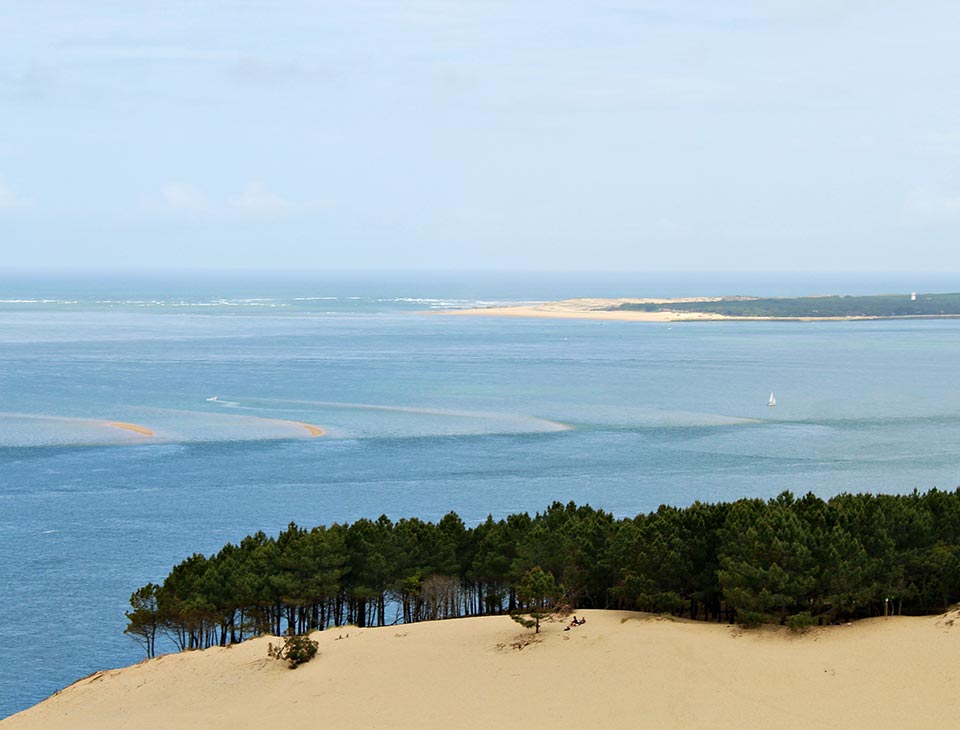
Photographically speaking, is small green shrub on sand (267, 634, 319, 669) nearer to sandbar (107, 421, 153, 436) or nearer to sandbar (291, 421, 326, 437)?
sandbar (291, 421, 326, 437)

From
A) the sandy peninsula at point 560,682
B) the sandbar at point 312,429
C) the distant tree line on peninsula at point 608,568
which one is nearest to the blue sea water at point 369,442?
the sandbar at point 312,429

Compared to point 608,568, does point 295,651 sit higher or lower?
lower

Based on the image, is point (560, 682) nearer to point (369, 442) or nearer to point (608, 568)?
point (608, 568)

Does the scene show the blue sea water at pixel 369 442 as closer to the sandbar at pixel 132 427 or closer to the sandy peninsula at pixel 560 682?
the sandbar at pixel 132 427

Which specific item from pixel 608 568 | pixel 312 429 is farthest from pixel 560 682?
pixel 312 429

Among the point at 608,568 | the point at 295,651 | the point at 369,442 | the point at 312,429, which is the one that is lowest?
the point at 369,442

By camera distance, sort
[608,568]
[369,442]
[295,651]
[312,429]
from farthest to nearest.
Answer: [312,429], [369,442], [608,568], [295,651]

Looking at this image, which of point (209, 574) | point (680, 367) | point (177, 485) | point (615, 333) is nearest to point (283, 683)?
point (209, 574)

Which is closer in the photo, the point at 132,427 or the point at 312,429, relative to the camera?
the point at 312,429
